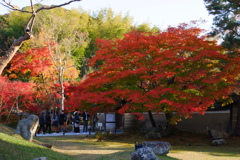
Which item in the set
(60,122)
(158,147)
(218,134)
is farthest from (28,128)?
(218,134)

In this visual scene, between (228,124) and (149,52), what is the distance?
6793 mm

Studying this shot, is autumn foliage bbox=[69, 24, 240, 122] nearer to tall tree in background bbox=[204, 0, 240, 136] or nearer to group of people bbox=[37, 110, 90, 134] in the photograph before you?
tall tree in background bbox=[204, 0, 240, 136]

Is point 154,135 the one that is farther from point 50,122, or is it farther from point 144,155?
point 144,155

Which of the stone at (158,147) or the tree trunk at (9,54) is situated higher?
the tree trunk at (9,54)

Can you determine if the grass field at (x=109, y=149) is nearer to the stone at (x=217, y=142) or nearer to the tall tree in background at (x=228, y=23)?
the stone at (x=217, y=142)

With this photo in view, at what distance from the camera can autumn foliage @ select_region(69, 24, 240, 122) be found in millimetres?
12414

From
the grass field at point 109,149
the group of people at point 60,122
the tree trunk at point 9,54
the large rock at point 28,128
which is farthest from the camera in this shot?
the group of people at point 60,122

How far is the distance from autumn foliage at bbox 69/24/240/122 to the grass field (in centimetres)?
173

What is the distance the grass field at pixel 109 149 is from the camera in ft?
25.8

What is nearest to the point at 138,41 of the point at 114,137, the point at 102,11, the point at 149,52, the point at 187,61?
the point at 149,52

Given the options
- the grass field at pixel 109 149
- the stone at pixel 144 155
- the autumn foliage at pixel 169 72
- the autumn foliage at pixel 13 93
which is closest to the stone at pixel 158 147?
the grass field at pixel 109 149

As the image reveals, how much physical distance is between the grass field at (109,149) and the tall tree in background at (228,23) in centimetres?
305

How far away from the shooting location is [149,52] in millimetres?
12930

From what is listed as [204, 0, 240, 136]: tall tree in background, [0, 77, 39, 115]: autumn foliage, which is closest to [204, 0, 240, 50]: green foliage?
[204, 0, 240, 136]: tall tree in background
